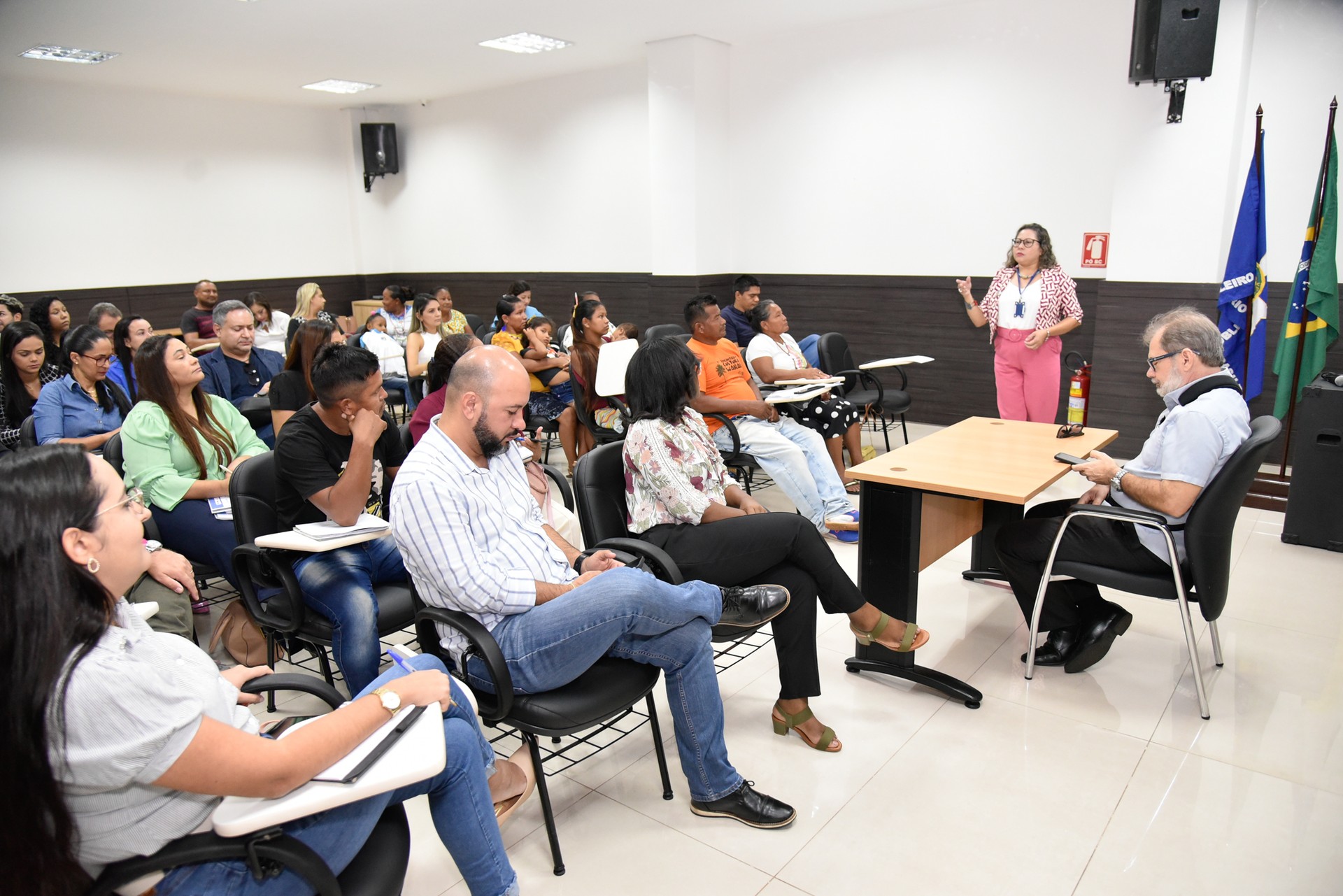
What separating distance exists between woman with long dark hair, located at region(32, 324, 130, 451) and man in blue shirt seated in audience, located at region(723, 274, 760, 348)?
3.59 metres

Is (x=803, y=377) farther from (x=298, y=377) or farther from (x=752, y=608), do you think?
(x=752, y=608)

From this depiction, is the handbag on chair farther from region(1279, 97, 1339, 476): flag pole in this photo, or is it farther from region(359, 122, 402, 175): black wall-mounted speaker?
region(359, 122, 402, 175): black wall-mounted speaker

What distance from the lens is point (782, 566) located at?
260 centimetres

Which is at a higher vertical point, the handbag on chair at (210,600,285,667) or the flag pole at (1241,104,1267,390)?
the flag pole at (1241,104,1267,390)

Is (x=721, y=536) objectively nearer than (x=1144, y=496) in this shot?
Yes

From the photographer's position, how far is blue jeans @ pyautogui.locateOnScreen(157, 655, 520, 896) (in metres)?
1.40

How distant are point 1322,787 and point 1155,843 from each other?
619mm

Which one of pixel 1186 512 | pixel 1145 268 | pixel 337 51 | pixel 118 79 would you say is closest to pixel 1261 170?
pixel 1145 268

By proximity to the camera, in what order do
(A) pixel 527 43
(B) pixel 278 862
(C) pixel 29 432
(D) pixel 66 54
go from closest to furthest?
(B) pixel 278 862 → (C) pixel 29 432 → (D) pixel 66 54 → (A) pixel 527 43

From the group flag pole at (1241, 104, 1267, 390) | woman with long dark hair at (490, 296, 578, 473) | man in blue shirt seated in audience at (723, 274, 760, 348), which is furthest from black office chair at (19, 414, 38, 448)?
flag pole at (1241, 104, 1267, 390)

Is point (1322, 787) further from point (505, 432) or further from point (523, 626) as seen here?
point (505, 432)

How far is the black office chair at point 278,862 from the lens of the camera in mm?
1256

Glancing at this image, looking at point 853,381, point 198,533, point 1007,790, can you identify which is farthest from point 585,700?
point 853,381

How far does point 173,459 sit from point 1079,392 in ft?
17.4
